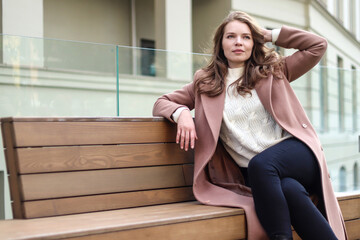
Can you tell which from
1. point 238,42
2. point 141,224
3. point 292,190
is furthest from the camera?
point 238,42

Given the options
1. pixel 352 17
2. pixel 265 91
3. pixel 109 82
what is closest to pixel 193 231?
pixel 265 91

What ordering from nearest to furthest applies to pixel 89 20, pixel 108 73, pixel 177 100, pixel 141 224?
pixel 141 224 → pixel 177 100 → pixel 108 73 → pixel 89 20

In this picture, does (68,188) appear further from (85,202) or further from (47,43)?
(47,43)

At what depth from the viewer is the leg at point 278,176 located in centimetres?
227

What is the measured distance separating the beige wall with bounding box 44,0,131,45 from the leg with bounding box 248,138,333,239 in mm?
7768

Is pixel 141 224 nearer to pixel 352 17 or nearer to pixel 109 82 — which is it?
pixel 109 82

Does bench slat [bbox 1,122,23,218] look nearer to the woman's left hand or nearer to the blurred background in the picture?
the blurred background

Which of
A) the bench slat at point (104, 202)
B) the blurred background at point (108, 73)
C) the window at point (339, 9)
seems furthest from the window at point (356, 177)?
the window at point (339, 9)

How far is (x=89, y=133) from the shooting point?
255 cm

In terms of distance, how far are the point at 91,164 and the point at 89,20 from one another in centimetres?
795

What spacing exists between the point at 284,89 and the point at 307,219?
2.46ft

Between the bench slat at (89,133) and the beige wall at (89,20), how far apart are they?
7254 millimetres

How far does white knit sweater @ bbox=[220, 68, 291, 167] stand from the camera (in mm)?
2629

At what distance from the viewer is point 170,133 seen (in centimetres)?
285
